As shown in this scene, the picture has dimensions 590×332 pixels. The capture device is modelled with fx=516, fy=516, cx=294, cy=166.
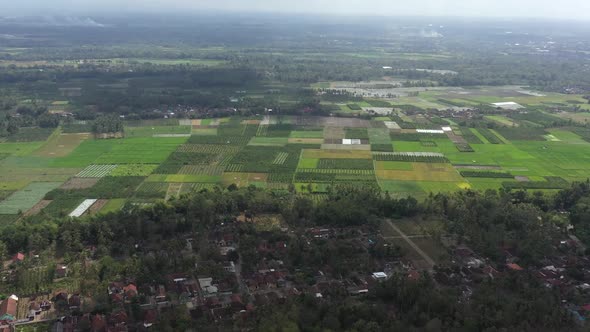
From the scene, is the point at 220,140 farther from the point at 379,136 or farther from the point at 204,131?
the point at 379,136

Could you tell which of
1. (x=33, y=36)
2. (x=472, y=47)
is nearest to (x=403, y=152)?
(x=472, y=47)

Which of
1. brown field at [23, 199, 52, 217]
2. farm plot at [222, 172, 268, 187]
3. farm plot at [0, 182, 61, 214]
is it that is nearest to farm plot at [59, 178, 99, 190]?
farm plot at [0, 182, 61, 214]

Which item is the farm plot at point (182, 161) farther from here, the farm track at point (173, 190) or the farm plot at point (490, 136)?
the farm plot at point (490, 136)

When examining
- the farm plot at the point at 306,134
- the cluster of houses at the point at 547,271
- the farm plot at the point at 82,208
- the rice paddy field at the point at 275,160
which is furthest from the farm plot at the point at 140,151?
the cluster of houses at the point at 547,271

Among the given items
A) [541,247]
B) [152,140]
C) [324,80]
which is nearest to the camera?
[541,247]

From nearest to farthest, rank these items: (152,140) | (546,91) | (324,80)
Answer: (152,140) < (546,91) < (324,80)

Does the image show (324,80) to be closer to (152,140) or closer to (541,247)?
(152,140)
